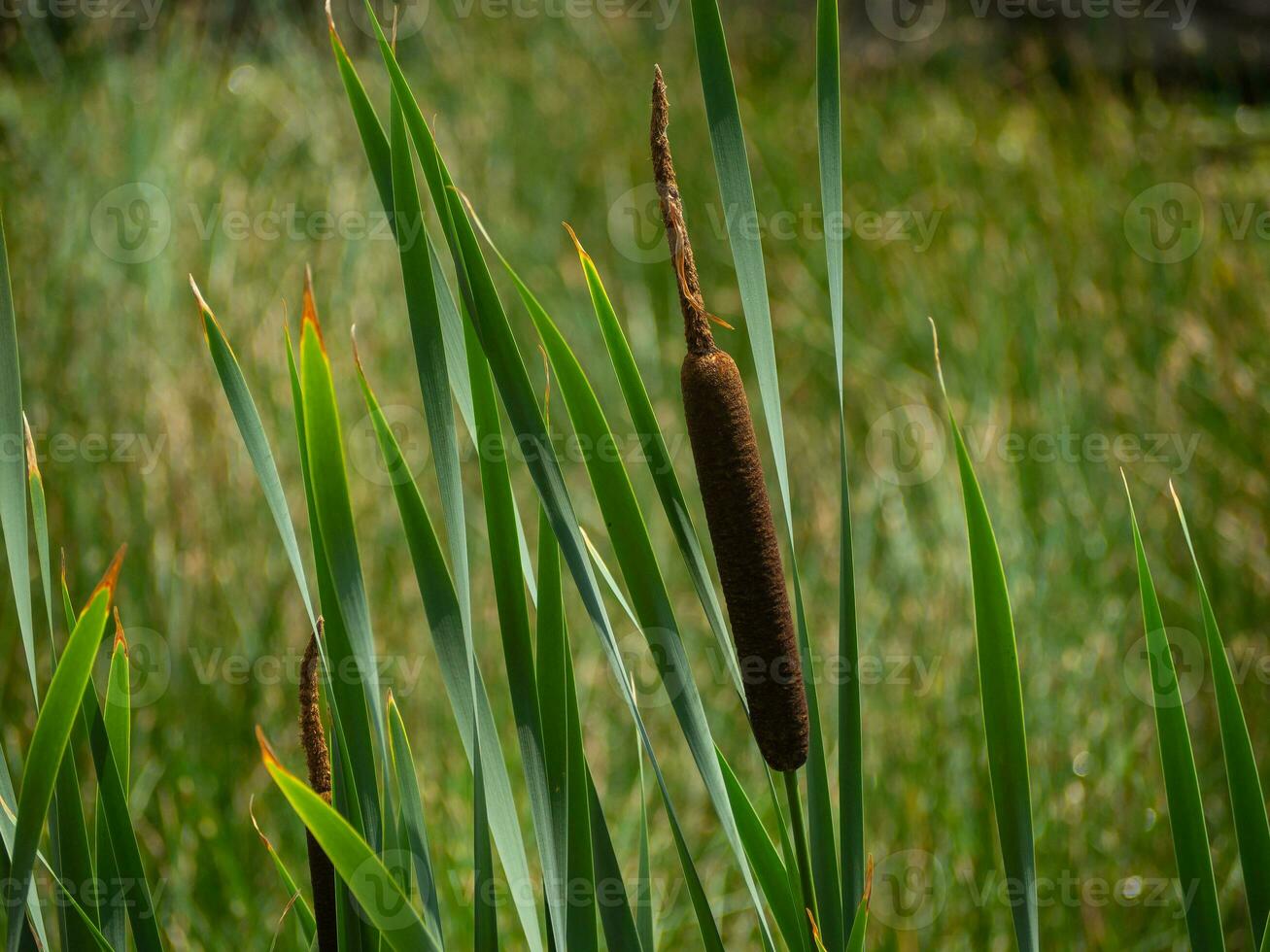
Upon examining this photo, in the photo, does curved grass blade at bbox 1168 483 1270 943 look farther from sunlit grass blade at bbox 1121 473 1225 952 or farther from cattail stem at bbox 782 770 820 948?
cattail stem at bbox 782 770 820 948

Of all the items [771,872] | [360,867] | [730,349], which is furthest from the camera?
[730,349]

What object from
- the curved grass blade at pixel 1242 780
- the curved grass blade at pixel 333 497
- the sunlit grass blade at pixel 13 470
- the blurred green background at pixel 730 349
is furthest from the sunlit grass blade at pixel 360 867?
the blurred green background at pixel 730 349

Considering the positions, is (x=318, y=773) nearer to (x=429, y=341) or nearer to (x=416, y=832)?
(x=416, y=832)

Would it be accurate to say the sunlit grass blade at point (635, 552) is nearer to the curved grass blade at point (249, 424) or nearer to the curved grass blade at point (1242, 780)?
the curved grass blade at point (249, 424)

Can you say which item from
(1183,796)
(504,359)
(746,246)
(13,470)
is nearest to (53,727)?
(13,470)

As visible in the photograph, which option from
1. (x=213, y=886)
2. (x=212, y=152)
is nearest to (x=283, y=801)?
(x=213, y=886)

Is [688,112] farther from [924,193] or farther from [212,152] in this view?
[212,152]
